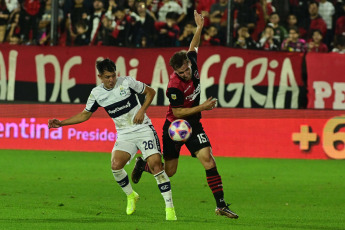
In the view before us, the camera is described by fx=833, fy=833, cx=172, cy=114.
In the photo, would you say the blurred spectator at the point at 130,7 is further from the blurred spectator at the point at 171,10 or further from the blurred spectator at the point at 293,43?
the blurred spectator at the point at 293,43

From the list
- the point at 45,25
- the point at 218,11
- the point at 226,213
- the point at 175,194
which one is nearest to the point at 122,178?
the point at 226,213

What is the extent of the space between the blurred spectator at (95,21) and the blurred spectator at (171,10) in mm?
1271

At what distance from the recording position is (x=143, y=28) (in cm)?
1766

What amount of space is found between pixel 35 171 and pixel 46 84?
11.6 feet

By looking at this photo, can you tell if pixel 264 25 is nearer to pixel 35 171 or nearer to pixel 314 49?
pixel 314 49

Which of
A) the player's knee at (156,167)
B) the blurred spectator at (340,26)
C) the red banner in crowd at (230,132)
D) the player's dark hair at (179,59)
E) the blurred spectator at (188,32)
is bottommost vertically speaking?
the red banner in crowd at (230,132)

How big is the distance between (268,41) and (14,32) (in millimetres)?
5543

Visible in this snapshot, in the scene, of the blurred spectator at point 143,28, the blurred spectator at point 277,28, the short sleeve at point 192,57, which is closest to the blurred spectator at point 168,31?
the blurred spectator at point 143,28

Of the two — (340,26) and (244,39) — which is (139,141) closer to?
(244,39)

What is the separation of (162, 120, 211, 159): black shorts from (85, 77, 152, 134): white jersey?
1.35 ft

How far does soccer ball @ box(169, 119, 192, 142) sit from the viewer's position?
9.67m

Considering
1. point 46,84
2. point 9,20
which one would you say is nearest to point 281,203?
point 46,84

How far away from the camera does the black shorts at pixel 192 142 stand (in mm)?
9641

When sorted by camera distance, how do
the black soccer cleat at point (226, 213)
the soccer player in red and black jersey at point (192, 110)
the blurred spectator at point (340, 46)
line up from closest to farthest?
the black soccer cleat at point (226, 213)
the soccer player in red and black jersey at point (192, 110)
the blurred spectator at point (340, 46)
